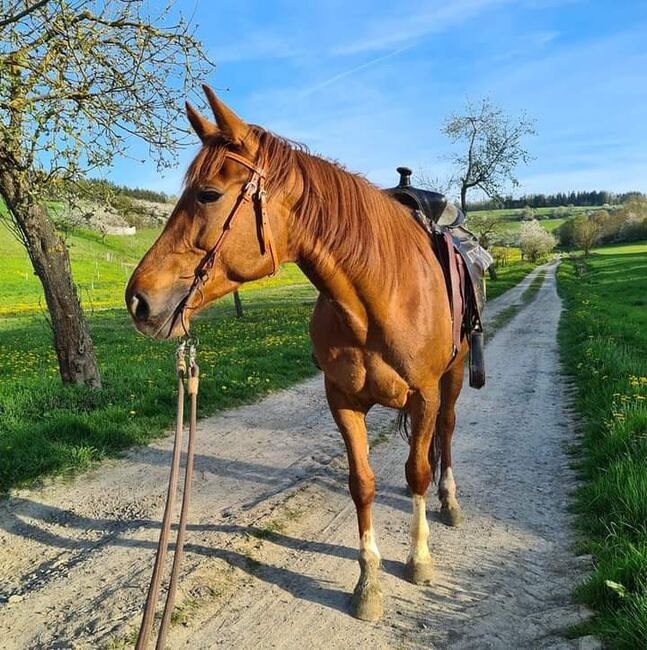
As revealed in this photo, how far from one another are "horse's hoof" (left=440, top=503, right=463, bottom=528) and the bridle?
9.35ft

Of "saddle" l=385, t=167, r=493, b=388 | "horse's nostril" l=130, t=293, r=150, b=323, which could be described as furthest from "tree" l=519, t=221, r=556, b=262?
"horse's nostril" l=130, t=293, r=150, b=323

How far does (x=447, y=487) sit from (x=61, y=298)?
614 cm

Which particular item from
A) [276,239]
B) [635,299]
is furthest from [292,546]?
[635,299]

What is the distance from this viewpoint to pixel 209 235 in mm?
2340

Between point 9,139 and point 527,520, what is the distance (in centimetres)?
Result: 644

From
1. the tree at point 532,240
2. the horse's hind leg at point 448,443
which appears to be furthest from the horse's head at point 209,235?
the tree at point 532,240

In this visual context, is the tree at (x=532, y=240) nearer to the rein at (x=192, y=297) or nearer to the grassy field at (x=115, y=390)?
the grassy field at (x=115, y=390)

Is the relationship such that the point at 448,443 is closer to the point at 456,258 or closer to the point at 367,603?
the point at 456,258

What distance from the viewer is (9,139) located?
230 inches

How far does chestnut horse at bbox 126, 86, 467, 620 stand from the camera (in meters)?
2.34

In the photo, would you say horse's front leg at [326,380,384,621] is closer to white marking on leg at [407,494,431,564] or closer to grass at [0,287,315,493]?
white marking on leg at [407,494,431,564]

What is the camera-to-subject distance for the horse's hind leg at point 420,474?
132 inches

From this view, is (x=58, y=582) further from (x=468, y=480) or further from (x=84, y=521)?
(x=468, y=480)

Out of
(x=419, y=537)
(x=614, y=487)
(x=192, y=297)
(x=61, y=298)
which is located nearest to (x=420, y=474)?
(x=419, y=537)
